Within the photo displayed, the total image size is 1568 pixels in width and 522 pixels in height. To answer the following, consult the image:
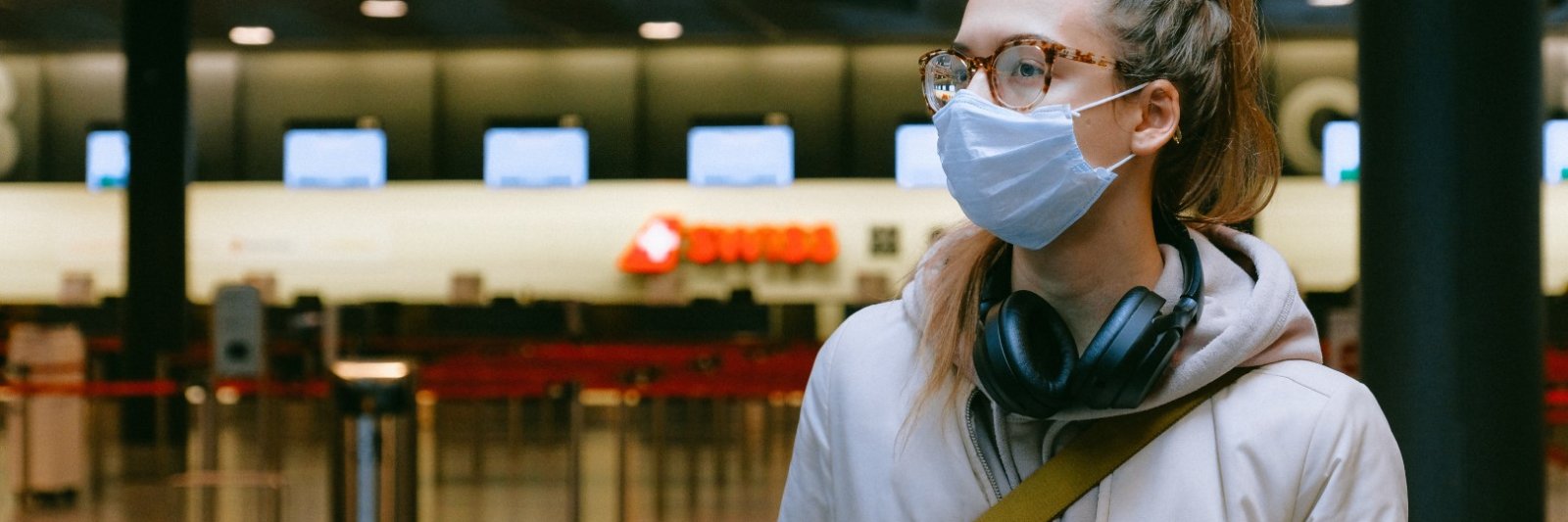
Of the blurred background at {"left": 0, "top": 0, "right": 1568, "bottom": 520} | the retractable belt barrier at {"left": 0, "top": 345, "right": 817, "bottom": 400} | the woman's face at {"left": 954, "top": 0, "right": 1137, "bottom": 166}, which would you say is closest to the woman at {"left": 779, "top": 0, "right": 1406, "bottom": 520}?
the woman's face at {"left": 954, "top": 0, "right": 1137, "bottom": 166}

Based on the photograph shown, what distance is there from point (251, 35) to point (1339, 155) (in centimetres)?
1036

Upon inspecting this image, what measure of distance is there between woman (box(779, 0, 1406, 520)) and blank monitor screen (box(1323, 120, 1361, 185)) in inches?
511

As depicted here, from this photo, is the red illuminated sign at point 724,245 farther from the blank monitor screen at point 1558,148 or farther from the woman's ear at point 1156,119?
the woman's ear at point 1156,119

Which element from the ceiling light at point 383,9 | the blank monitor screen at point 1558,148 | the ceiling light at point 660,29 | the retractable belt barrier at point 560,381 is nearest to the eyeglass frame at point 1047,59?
the retractable belt barrier at point 560,381

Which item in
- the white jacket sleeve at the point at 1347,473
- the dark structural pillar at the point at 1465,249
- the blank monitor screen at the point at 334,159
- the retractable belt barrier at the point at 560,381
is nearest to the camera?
the white jacket sleeve at the point at 1347,473

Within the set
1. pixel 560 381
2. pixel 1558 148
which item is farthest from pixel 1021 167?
pixel 1558 148

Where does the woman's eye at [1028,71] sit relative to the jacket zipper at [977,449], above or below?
above

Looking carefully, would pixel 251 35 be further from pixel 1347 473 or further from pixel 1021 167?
pixel 1347 473

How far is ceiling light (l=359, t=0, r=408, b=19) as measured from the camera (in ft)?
40.3

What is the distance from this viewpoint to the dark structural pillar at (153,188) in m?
Result: 11.0

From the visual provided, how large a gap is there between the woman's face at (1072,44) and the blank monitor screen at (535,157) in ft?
43.3

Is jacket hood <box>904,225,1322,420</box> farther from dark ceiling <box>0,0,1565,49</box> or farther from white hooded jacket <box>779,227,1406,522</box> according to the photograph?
dark ceiling <box>0,0,1565,49</box>

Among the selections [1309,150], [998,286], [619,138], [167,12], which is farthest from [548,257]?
[998,286]

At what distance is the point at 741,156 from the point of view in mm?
14273
